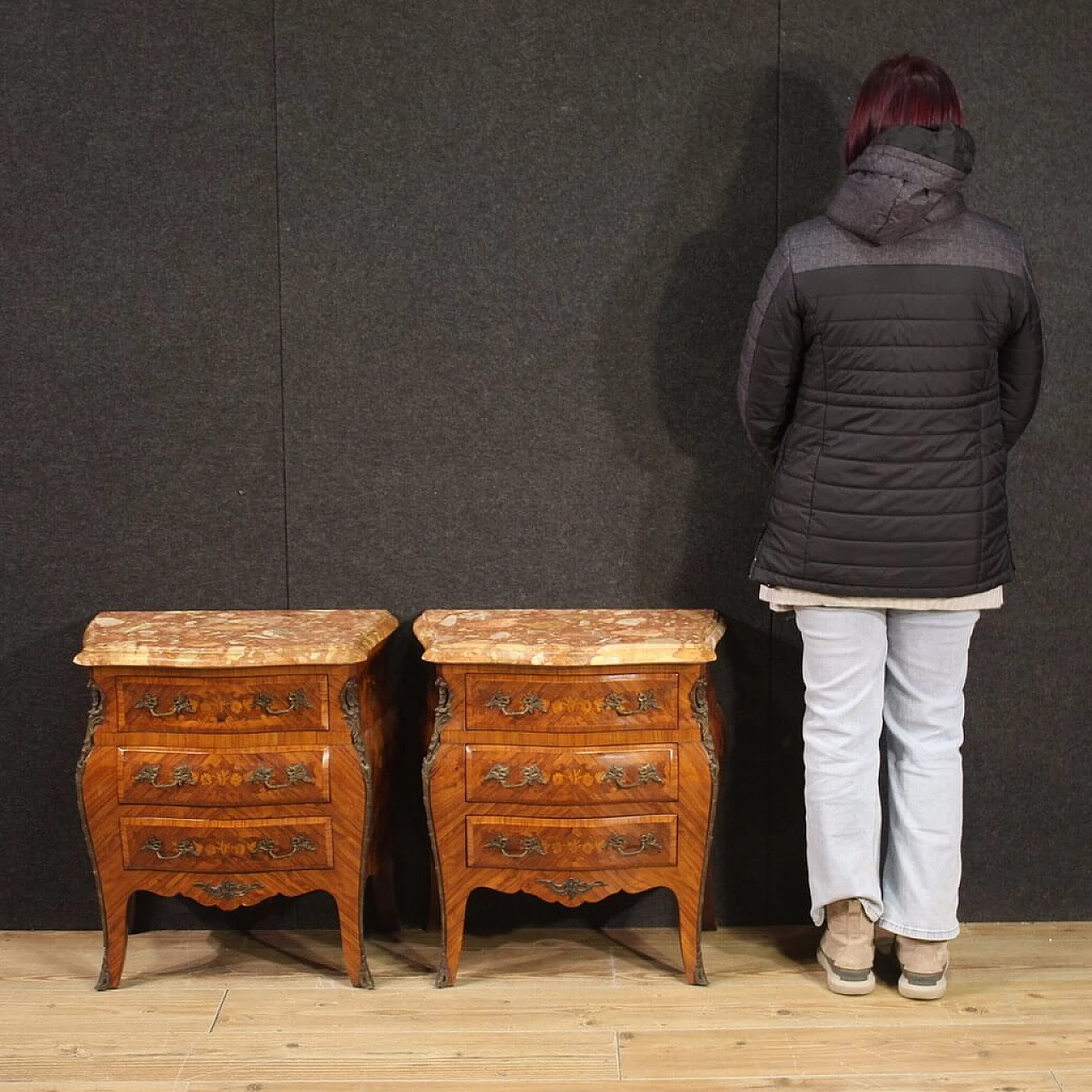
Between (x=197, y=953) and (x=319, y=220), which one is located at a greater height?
(x=319, y=220)

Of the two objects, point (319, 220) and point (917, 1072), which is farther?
point (319, 220)

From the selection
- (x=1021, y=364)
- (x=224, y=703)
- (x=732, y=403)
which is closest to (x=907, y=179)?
(x=1021, y=364)

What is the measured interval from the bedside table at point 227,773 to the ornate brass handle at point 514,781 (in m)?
0.24

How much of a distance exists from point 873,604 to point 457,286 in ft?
3.57

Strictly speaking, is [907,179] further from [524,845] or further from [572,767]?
[524,845]

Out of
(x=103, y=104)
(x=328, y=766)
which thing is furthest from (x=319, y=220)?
(x=328, y=766)

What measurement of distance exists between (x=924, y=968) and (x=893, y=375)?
1.15m

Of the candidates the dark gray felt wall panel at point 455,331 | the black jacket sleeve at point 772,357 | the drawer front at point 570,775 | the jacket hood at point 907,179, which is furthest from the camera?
the dark gray felt wall panel at point 455,331

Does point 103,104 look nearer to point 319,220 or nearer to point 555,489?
point 319,220

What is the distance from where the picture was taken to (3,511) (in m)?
2.81

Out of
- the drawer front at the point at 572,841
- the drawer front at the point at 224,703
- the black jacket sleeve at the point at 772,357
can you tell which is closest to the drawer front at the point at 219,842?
the drawer front at the point at 224,703

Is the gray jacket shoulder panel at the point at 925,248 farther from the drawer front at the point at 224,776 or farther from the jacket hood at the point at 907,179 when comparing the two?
the drawer front at the point at 224,776

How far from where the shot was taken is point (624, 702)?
251cm

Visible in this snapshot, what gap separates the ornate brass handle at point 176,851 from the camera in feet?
8.32
